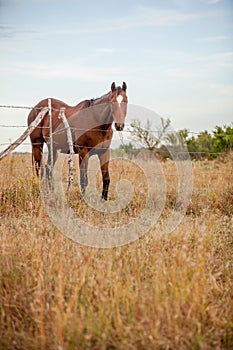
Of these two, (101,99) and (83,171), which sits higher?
(101,99)

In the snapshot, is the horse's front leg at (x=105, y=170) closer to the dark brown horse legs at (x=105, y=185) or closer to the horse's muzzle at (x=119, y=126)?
the dark brown horse legs at (x=105, y=185)

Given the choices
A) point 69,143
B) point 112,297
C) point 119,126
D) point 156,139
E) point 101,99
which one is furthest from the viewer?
point 156,139

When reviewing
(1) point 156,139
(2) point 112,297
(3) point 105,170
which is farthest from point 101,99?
(2) point 112,297

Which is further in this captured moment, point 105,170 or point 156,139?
point 156,139

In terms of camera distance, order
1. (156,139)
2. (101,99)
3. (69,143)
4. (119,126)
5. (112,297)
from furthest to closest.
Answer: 1. (156,139)
2. (101,99)
3. (69,143)
4. (119,126)
5. (112,297)

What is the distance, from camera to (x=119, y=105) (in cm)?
685

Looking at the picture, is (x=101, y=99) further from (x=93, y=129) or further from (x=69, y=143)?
(x=69, y=143)

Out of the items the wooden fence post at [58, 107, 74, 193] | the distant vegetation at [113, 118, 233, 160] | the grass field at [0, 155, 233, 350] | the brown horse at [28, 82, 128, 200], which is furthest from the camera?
the distant vegetation at [113, 118, 233, 160]

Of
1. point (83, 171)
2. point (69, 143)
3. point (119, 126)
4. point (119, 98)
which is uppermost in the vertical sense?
point (119, 98)

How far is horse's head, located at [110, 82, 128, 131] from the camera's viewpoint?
6.80 metres

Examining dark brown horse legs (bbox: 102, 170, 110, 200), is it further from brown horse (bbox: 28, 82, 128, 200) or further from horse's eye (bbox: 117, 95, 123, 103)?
horse's eye (bbox: 117, 95, 123, 103)

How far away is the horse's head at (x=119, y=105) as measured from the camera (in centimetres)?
680

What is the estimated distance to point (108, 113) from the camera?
735 centimetres

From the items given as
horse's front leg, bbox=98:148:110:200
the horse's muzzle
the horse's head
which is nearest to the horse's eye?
the horse's head
